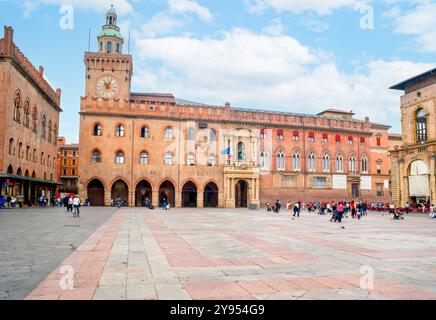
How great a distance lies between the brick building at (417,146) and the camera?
4141 centimetres

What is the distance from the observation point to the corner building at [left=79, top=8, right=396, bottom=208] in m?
50.3

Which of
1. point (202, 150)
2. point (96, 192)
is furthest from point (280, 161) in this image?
point (96, 192)

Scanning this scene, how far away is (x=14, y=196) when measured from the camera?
36.3 m

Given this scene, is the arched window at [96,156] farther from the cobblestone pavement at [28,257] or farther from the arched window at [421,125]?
the arched window at [421,125]

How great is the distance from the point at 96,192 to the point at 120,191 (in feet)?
10.1

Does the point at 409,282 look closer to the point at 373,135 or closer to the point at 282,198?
the point at 282,198

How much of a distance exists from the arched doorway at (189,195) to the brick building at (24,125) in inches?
705

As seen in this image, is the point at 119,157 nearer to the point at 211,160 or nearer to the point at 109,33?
the point at 211,160

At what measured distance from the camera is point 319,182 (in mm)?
59562

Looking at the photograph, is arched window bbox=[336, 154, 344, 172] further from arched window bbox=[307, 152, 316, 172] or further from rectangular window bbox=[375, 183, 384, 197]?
rectangular window bbox=[375, 183, 384, 197]

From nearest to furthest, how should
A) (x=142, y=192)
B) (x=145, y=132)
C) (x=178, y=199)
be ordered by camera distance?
(x=178, y=199), (x=145, y=132), (x=142, y=192)

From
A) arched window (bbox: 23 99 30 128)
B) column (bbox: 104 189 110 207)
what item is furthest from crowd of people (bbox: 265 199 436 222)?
arched window (bbox: 23 99 30 128)

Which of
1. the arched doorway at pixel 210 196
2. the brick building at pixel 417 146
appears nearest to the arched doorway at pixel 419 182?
the brick building at pixel 417 146
